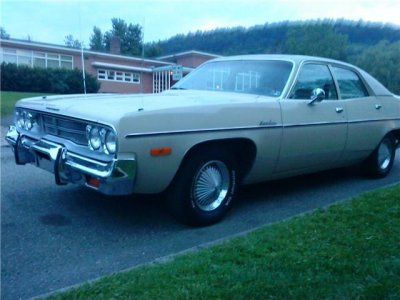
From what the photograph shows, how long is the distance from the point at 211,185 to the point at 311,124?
1400 mm

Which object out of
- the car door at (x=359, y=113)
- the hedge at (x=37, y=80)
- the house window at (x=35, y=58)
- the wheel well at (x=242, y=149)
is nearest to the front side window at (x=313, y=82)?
the car door at (x=359, y=113)

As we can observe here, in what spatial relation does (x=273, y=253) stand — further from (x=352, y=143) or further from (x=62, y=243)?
(x=352, y=143)

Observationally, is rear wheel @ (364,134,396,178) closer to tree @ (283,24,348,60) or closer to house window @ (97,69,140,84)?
tree @ (283,24,348,60)

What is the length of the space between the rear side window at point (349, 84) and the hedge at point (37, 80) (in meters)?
24.1

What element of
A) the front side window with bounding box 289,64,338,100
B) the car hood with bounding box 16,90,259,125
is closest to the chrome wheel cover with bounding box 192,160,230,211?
the car hood with bounding box 16,90,259,125

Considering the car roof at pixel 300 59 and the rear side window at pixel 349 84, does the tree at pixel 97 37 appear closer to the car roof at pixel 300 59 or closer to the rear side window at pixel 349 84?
the car roof at pixel 300 59

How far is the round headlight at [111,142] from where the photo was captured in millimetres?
3366

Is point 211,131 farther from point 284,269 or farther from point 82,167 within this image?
point 284,269

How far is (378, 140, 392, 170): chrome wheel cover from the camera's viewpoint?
616 cm

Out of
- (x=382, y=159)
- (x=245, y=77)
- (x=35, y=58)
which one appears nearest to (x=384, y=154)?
(x=382, y=159)

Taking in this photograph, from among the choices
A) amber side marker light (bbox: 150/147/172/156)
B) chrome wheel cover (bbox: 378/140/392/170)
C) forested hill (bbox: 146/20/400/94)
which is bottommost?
chrome wheel cover (bbox: 378/140/392/170)

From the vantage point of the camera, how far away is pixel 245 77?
497 cm

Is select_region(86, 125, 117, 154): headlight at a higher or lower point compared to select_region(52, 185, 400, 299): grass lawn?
higher

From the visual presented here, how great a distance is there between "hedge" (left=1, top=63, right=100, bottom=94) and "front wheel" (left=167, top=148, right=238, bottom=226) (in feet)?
82.6
